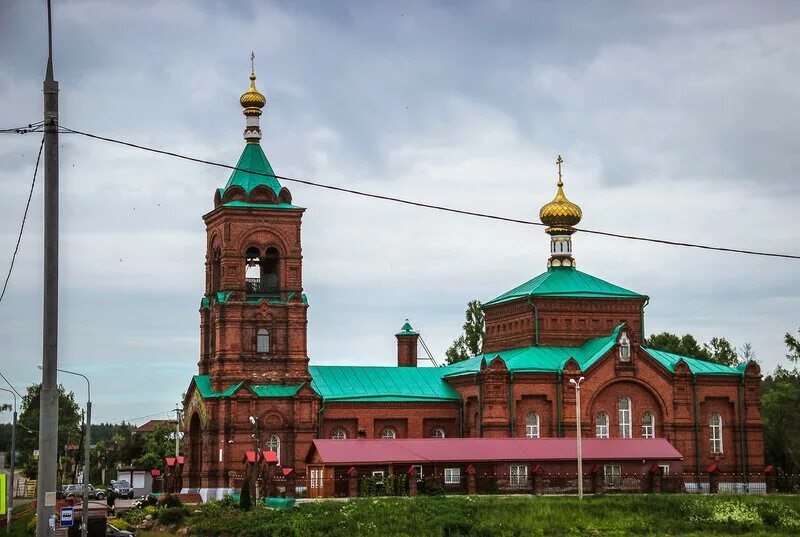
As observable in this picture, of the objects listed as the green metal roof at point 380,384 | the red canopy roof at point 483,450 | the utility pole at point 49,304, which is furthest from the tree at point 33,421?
the utility pole at point 49,304

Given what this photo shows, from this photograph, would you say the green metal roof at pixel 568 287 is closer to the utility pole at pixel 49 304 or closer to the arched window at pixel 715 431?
the arched window at pixel 715 431

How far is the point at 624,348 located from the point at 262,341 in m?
18.5

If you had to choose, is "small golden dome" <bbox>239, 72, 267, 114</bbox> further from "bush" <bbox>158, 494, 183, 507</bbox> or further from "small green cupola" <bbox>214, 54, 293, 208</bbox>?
"bush" <bbox>158, 494, 183, 507</bbox>

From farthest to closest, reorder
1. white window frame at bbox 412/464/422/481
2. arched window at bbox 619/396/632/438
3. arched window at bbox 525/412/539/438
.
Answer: arched window at bbox 619/396/632/438 < arched window at bbox 525/412/539/438 < white window frame at bbox 412/464/422/481

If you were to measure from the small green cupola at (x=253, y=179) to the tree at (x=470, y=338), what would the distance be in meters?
31.9

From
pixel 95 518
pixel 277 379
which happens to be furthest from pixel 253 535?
pixel 277 379

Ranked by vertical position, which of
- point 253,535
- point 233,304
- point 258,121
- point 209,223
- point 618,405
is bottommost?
point 253,535

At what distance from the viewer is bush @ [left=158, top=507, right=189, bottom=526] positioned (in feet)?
156

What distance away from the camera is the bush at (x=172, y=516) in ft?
156

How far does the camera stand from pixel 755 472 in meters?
60.6

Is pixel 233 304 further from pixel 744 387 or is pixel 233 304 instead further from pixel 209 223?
pixel 744 387

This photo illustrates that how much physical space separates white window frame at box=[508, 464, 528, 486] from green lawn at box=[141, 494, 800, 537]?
6475 millimetres

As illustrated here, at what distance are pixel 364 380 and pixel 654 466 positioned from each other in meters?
16.1

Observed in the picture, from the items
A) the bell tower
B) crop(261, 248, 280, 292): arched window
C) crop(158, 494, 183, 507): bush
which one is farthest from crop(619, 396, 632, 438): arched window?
crop(158, 494, 183, 507): bush
